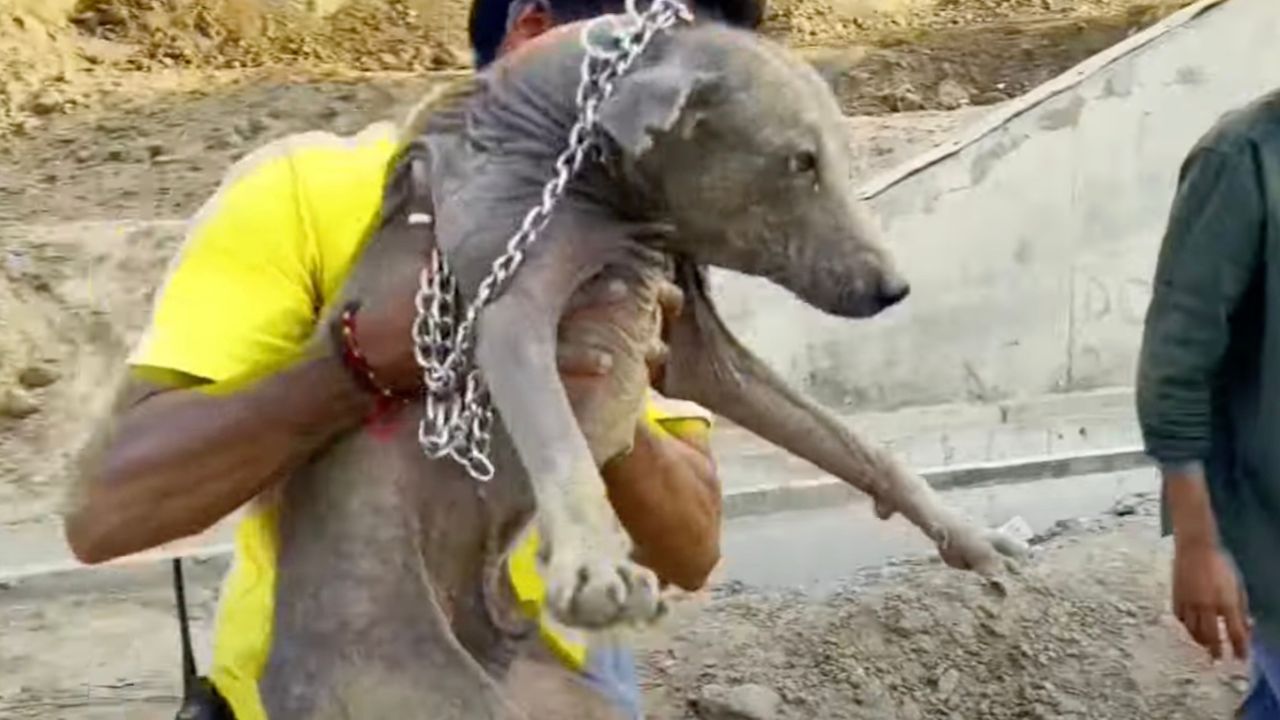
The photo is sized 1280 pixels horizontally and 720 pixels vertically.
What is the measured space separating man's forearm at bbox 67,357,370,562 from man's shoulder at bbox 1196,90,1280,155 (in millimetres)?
1228

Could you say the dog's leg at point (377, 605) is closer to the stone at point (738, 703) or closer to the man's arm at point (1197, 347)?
the man's arm at point (1197, 347)

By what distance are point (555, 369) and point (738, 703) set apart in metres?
2.31

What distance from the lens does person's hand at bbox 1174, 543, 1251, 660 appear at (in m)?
2.65

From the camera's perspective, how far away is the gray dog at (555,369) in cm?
163

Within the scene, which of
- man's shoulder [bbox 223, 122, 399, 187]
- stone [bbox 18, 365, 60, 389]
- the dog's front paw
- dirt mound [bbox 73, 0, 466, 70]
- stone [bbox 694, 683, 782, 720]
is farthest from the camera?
dirt mound [bbox 73, 0, 466, 70]

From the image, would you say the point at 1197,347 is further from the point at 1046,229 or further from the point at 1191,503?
the point at 1046,229

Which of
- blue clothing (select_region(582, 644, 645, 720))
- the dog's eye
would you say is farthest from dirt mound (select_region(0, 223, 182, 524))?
the dog's eye

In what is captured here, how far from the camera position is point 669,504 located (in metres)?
2.22

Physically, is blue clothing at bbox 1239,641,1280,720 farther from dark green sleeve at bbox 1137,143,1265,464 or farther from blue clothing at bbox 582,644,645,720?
blue clothing at bbox 582,644,645,720

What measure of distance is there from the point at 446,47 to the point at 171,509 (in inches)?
341

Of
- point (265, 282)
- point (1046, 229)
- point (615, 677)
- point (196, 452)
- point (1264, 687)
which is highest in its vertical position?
point (265, 282)

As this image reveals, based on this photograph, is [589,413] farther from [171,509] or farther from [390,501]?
[171,509]

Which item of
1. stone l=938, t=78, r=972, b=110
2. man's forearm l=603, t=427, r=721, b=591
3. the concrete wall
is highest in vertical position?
man's forearm l=603, t=427, r=721, b=591

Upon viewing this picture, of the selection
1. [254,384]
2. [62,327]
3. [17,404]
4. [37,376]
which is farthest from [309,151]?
[62,327]
